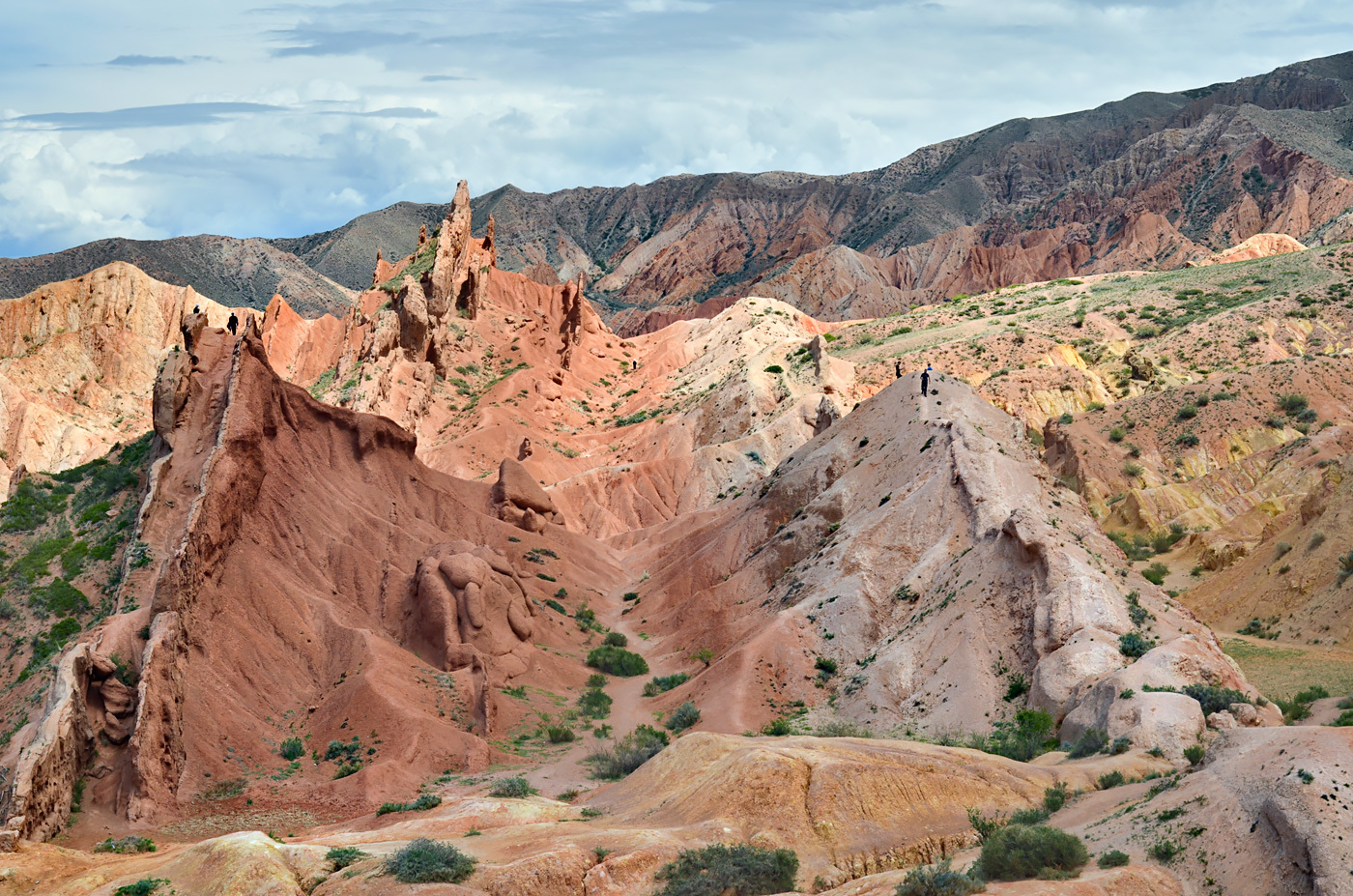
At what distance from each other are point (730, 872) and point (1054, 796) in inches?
255

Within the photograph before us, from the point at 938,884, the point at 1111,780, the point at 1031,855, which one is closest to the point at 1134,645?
the point at 1111,780

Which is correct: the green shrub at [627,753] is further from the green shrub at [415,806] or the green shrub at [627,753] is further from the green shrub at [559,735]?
the green shrub at [415,806]

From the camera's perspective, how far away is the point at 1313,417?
6309 cm

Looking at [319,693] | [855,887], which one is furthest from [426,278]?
[855,887]

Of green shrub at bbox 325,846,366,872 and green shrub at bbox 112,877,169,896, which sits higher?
green shrub at bbox 112,877,169,896

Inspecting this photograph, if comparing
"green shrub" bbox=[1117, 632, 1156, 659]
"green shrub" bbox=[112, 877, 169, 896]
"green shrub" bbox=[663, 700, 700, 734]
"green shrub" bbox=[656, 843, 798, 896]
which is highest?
"green shrub" bbox=[112, 877, 169, 896]

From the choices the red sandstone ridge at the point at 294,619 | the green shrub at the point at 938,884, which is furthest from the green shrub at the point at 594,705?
the green shrub at the point at 938,884

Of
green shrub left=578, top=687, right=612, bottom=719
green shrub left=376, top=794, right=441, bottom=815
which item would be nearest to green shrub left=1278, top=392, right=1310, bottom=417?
green shrub left=578, top=687, right=612, bottom=719

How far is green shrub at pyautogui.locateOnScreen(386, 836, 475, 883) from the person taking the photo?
18.9 metres

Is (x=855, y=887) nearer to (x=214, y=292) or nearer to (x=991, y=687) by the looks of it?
(x=991, y=687)

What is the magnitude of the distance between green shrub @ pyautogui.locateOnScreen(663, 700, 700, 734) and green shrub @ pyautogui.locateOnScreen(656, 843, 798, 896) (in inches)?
650

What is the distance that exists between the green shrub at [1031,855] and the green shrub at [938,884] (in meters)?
0.73

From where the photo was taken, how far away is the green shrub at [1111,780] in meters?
21.9

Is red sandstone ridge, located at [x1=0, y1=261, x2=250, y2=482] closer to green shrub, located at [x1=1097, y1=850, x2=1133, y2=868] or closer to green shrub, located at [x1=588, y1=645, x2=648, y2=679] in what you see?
green shrub, located at [x1=588, y1=645, x2=648, y2=679]
